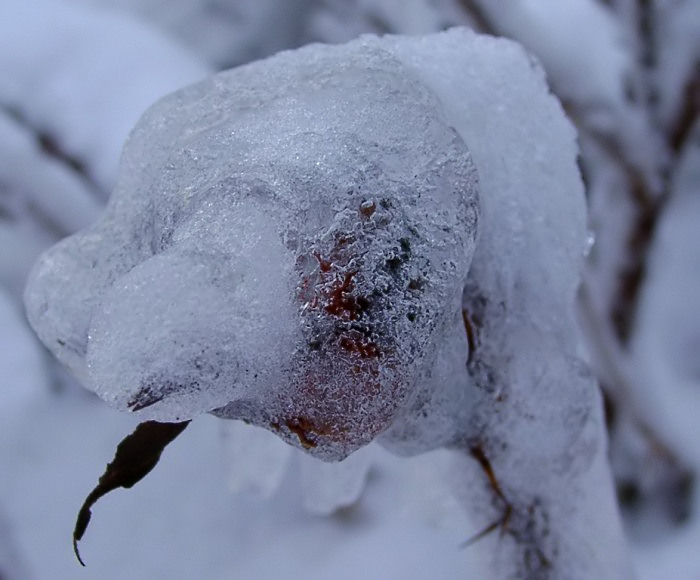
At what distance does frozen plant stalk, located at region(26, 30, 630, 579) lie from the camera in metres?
0.33

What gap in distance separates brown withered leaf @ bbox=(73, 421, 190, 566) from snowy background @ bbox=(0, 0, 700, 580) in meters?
0.65

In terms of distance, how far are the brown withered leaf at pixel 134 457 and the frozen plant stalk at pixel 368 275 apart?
0.03 m

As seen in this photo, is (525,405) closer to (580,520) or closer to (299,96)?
(580,520)

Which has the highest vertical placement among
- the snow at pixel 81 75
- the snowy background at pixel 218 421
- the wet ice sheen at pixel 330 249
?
the wet ice sheen at pixel 330 249

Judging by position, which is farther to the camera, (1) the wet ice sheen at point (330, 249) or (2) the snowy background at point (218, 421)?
(2) the snowy background at point (218, 421)

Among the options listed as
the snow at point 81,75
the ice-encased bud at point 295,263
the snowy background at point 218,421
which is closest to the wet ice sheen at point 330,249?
the ice-encased bud at point 295,263

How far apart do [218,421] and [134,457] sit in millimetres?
771

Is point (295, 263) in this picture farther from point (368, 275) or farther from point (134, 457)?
point (134, 457)

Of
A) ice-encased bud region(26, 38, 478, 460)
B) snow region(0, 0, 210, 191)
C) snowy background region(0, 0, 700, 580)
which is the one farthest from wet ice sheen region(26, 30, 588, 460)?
snow region(0, 0, 210, 191)

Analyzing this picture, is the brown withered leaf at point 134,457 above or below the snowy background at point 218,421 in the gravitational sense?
above

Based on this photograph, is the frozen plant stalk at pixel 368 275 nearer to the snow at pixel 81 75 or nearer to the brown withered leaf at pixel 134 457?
the brown withered leaf at pixel 134 457

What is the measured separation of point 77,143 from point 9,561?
667 millimetres

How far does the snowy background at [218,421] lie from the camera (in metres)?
1.16

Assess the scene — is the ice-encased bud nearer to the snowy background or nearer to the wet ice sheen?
the wet ice sheen
